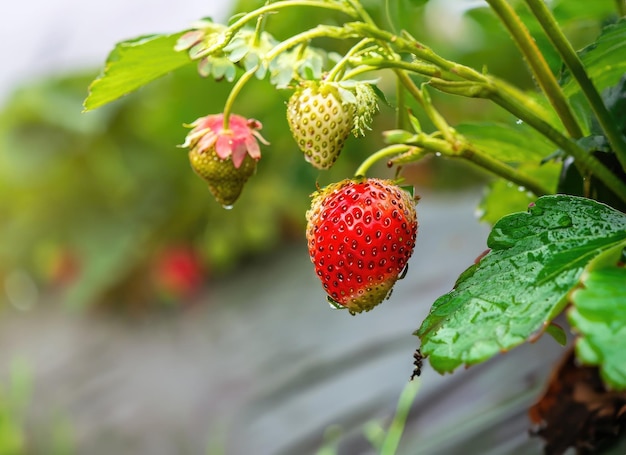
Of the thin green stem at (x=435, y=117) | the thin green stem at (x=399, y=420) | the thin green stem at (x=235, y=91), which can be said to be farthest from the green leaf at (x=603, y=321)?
the thin green stem at (x=399, y=420)

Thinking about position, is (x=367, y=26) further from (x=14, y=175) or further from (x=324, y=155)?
(x=14, y=175)

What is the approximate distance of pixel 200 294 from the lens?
1761 millimetres

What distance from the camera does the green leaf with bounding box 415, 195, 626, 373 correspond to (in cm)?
40

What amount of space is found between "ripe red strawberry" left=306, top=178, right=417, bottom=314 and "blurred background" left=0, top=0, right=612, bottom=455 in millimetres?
405

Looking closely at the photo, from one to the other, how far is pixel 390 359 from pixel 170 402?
1.50ft

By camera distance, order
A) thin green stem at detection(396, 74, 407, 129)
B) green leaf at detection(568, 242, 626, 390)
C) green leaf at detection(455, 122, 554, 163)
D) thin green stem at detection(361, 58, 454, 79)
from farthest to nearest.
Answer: green leaf at detection(455, 122, 554, 163), thin green stem at detection(396, 74, 407, 129), thin green stem at detection(361, 58, 454, 79), green leaf at detection(568, 242, 626, 390)

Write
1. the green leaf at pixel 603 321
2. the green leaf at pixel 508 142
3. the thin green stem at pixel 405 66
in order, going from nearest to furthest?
the green leaf at pixel 603 321
the thin green stem at pixel 405 66
the green leaf at pixel 508 142

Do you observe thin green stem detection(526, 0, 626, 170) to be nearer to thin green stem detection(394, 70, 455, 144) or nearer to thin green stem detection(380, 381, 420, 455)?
thin green stem detection(394, 70, 455, 144)

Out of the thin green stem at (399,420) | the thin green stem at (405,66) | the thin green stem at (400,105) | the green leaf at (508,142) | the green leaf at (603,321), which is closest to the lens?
the green leaf at (603,321)

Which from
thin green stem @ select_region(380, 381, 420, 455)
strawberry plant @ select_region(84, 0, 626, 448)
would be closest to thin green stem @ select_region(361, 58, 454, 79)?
strawberry plant @ select_region(84, 0, 626, 448)

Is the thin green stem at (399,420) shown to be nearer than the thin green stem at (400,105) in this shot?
No

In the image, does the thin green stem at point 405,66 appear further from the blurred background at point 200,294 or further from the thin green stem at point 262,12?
the blurred background at point 200,294

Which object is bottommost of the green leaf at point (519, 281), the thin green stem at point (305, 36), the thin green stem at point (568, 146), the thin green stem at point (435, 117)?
the green leaf at point (519, 281)

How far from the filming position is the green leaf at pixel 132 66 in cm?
55
